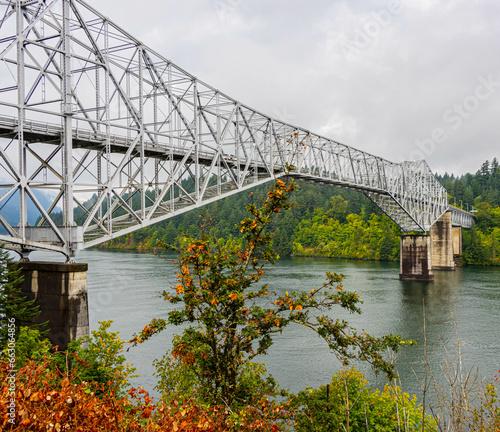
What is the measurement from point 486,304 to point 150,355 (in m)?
29.5

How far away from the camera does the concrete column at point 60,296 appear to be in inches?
630

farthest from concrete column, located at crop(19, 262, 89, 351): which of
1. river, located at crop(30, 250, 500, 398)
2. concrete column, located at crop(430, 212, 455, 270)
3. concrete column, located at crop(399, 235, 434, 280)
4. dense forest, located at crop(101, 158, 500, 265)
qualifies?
concrete column, located at crop(430, 212, 455, 270)

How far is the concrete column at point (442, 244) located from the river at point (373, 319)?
551 inches

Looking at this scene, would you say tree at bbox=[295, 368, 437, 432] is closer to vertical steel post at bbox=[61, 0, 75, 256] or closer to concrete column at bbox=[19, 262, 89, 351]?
concrete column at bbox=[19, 262, 89, 351]

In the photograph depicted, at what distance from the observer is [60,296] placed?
1631 cm

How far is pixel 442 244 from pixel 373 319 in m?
48.8

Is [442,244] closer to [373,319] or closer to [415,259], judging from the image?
[415,259]

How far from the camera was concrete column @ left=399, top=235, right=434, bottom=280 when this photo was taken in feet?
188

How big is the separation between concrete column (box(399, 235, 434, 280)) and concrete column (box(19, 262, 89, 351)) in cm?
4885

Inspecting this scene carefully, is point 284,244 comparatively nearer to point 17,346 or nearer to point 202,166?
point 202,166

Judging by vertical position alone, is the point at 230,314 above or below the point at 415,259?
above

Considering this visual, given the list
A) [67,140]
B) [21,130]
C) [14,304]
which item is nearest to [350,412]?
[14,304]

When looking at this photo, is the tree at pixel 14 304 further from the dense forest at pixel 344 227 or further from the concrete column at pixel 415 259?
the dense forest at pixel 344 227

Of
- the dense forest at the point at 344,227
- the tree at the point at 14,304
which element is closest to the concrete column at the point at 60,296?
the tree at the point at 14,304
